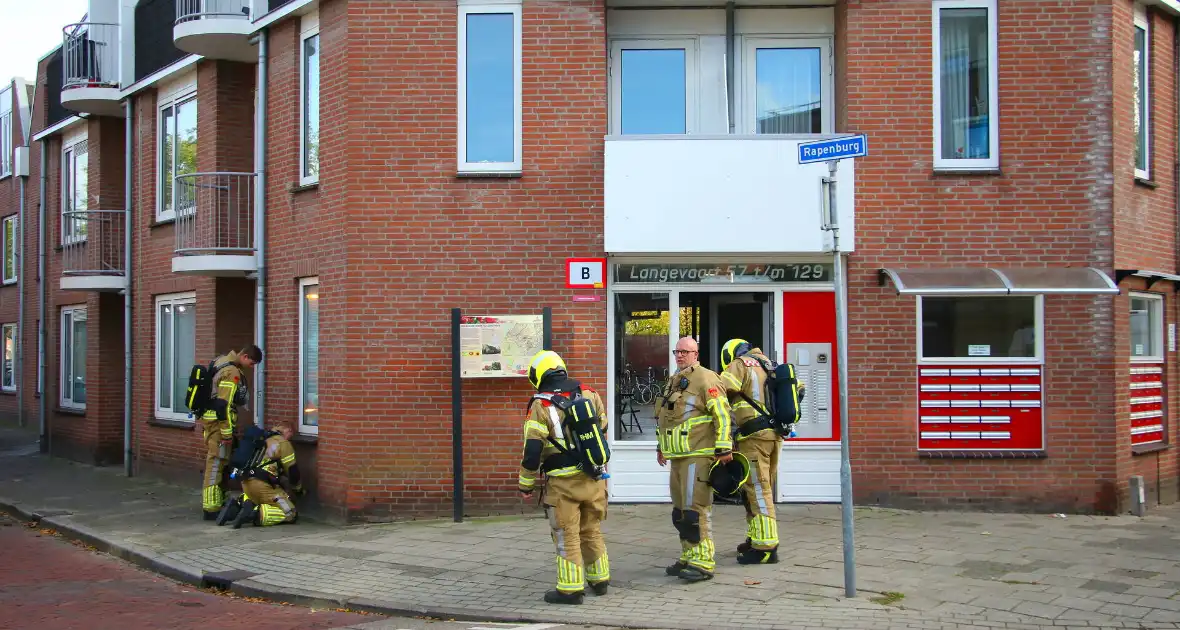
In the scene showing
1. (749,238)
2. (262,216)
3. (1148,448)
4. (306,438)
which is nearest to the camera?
(749,238)

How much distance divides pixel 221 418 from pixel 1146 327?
10.7 meters

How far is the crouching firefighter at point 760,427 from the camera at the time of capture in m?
8.87

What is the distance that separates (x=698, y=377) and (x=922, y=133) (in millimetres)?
4743

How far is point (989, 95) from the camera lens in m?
11.5

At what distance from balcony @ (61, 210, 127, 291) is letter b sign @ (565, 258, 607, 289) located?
8763mm

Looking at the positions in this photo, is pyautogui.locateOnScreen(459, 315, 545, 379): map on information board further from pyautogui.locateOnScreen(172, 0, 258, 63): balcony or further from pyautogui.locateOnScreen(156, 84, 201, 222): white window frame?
pyautogui.locateOnScreen(156, 84, 201, 222): white window frame

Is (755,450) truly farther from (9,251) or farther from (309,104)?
(9,251)

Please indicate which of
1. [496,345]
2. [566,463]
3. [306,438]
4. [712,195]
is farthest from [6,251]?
[566,463]

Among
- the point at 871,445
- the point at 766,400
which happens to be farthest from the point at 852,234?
the point at 766,400

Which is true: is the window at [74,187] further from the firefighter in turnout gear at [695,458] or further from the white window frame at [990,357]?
the white window frame at [990,357]

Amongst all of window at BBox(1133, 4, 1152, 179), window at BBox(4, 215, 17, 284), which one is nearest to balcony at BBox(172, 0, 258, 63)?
window at BBox(1133, 4, 1152, 179)

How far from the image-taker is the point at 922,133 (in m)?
11.4

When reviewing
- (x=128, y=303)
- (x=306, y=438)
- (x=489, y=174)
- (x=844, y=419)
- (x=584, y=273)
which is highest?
(x=489, y=174)

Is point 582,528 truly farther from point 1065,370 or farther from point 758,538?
point 1065,370
